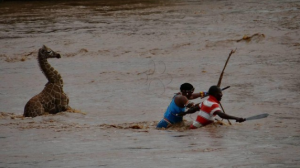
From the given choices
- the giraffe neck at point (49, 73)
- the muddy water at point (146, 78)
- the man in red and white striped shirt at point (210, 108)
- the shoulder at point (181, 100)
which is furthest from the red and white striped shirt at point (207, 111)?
the giraffe neck at point (49, 73)

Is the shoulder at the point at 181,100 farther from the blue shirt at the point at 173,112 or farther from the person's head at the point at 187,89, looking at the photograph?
the person's head at the point at 187,89

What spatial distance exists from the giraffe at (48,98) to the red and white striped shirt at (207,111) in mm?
3578

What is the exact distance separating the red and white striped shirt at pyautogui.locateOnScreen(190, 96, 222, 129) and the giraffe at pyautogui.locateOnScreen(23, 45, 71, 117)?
3.58 metres

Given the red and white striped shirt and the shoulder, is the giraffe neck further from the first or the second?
the red and white striped shirt

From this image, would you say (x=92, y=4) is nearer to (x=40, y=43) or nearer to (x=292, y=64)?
(x=40, y=43)

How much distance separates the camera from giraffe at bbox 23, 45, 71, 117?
11648 mm

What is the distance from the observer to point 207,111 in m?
9.16

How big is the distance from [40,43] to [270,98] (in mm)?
10797

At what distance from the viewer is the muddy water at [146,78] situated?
753 centimetres

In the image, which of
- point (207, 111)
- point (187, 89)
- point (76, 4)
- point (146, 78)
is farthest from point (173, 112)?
point (76, 4)

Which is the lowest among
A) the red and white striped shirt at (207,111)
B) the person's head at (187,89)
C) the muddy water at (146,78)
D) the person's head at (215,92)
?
the muddy water at (146,78)

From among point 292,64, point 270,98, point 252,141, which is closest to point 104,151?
point 252,141

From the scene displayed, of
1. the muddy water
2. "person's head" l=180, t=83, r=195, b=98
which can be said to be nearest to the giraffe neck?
the muddy water

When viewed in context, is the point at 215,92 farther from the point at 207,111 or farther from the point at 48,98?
the point at 48,98
